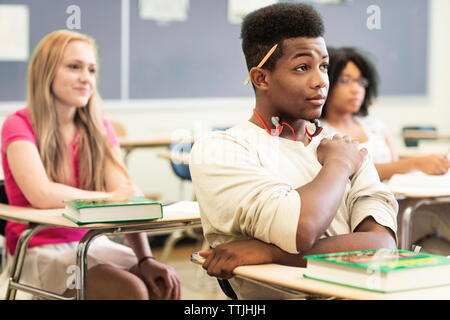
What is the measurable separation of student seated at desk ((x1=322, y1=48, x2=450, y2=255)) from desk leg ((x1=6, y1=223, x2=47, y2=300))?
144 centimetres

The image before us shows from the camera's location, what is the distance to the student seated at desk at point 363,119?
299cm

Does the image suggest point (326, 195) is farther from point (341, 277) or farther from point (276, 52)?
point (276, 52)

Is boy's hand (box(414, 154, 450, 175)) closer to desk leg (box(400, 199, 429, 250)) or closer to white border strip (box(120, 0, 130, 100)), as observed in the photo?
desk leg (box(400, 199, 429, 250))

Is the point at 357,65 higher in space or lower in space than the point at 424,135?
higher

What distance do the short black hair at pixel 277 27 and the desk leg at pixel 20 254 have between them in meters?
0.97

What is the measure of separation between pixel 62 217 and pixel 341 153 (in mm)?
990

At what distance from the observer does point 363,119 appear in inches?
130

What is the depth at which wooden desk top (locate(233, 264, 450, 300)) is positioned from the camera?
1155 mm

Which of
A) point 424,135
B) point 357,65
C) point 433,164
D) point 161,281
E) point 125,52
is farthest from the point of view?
point 424,135

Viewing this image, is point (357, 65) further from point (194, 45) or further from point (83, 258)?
point (194, 45)

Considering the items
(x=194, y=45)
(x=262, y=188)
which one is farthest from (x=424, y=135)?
(x=262, y=188)

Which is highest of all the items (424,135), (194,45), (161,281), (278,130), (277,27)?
(194,45)

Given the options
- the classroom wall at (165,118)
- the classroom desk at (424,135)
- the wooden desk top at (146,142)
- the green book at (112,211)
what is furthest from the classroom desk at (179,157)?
the classroom desk at (424,135)
